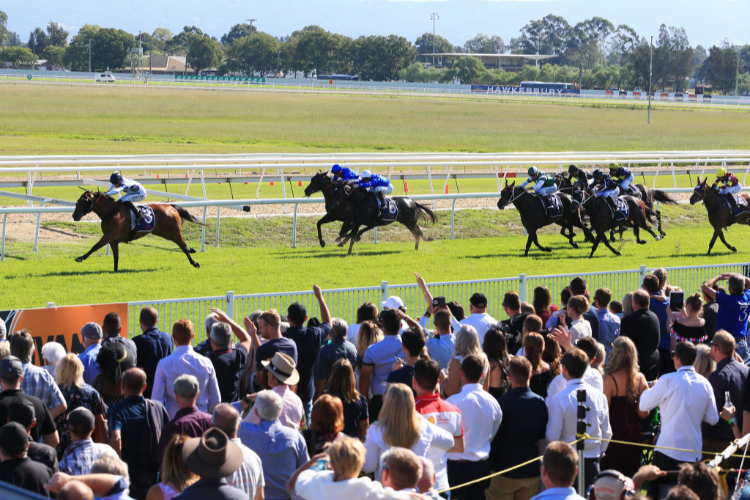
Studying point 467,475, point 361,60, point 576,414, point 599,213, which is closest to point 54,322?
point 467,475

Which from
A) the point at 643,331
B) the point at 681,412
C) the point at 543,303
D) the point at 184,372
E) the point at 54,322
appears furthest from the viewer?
the point at 543,303

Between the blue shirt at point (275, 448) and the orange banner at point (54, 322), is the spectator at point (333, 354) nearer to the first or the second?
the blue shirt at point (275, 448)

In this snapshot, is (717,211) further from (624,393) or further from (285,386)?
(285,386)

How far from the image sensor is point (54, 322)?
6.91 m

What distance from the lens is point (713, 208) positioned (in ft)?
50.4

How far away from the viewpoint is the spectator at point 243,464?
12.9 feet

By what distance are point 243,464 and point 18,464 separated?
939 millimetres

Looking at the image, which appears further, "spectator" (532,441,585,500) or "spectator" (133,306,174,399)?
"spectator" (133,306,174,399)

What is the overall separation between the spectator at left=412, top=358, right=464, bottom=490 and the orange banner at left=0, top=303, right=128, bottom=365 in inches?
131

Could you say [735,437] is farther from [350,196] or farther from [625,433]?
[350,196]

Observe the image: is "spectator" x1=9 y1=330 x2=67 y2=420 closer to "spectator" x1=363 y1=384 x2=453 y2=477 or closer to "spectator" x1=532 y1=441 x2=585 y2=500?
"spectator" x1=363 y1=384 x2=453 y2=477

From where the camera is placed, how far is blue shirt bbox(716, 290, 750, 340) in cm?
754

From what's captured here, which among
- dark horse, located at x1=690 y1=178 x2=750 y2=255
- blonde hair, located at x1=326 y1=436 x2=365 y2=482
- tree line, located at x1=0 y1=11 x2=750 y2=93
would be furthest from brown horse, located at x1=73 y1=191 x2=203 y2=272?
tree line, located at x1=0 y1=11 x2=750 y2=93

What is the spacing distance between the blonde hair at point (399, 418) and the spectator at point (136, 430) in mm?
1319
